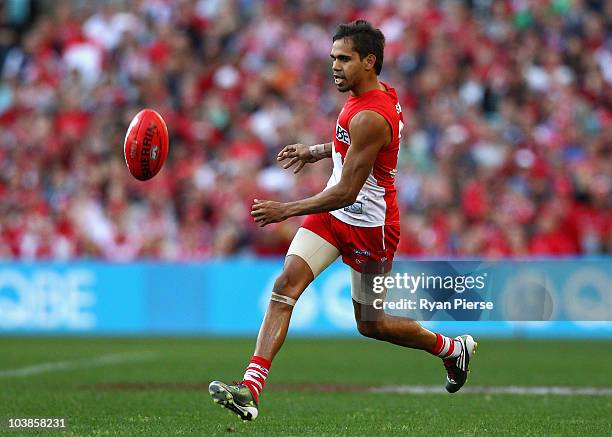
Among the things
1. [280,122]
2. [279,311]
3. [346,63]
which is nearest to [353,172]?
[346,63]

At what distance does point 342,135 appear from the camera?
7.06 metres

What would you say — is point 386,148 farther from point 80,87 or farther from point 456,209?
point 80,87

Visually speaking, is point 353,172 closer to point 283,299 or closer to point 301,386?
point 283,299

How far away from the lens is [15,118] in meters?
19.3

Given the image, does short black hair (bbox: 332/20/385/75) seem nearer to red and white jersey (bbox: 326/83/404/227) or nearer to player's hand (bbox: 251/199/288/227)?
red and white jersey (bbox: 326/83/404/227)

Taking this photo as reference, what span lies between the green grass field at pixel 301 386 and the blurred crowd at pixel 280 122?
5.93 ft

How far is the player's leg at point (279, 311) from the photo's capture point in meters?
6.54

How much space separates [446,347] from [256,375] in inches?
59.2

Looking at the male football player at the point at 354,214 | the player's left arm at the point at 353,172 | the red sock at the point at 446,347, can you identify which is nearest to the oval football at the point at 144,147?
the male football player at the point at 354,214

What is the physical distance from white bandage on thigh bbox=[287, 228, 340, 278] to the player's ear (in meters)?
1.07

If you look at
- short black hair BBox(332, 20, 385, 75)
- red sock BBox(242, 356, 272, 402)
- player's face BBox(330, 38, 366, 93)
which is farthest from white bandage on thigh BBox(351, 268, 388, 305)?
short black hair BBox(332, 20, 385, 75)

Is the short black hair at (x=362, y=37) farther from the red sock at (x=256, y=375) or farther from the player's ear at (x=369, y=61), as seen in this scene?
the red sock at (x=256, y=375)

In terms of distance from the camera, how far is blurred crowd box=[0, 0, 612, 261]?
16.3 meters

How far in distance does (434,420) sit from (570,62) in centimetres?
1170
